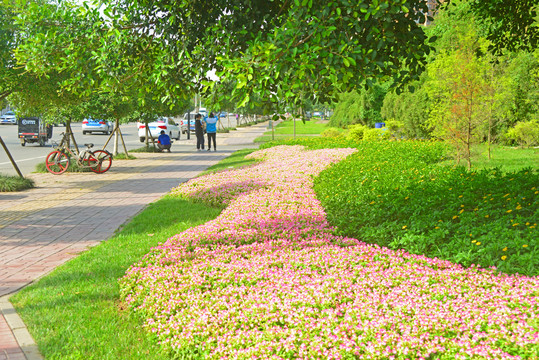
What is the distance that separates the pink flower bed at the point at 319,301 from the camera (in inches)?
146

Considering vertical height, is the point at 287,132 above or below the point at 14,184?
above

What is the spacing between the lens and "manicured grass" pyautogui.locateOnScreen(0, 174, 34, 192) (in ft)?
44.7

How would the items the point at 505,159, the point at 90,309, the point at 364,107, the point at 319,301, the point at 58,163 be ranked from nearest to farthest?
the point at 319,301
the point at 90,309
the point at 505,159
the point at 58,163
the point at 364,107

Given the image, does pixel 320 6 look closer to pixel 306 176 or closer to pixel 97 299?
pixel 97 299

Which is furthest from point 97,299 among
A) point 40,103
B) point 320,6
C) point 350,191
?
point 40,103

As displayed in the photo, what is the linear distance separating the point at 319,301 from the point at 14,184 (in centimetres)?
1169

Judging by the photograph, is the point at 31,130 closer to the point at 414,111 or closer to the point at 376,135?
the point at 376,135

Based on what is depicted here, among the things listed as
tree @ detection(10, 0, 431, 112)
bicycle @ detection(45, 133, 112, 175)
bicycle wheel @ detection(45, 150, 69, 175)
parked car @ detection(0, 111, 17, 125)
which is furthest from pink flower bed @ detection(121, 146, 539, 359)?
parked car @ detection(0, 111, 17, 125)

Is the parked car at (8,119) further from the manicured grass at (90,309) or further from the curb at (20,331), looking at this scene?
the curb at (20,331)

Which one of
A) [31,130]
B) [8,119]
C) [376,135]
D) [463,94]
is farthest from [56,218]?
[8,119]

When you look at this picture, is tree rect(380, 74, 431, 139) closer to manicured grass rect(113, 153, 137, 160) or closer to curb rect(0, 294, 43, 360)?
manicured grass rect(113, 153, 137, 160)

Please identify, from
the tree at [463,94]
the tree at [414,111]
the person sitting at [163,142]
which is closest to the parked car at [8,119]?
the person sitting at [163,142]

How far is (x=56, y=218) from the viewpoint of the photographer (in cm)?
993

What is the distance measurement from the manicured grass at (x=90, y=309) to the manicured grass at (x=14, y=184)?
721 centimetres
